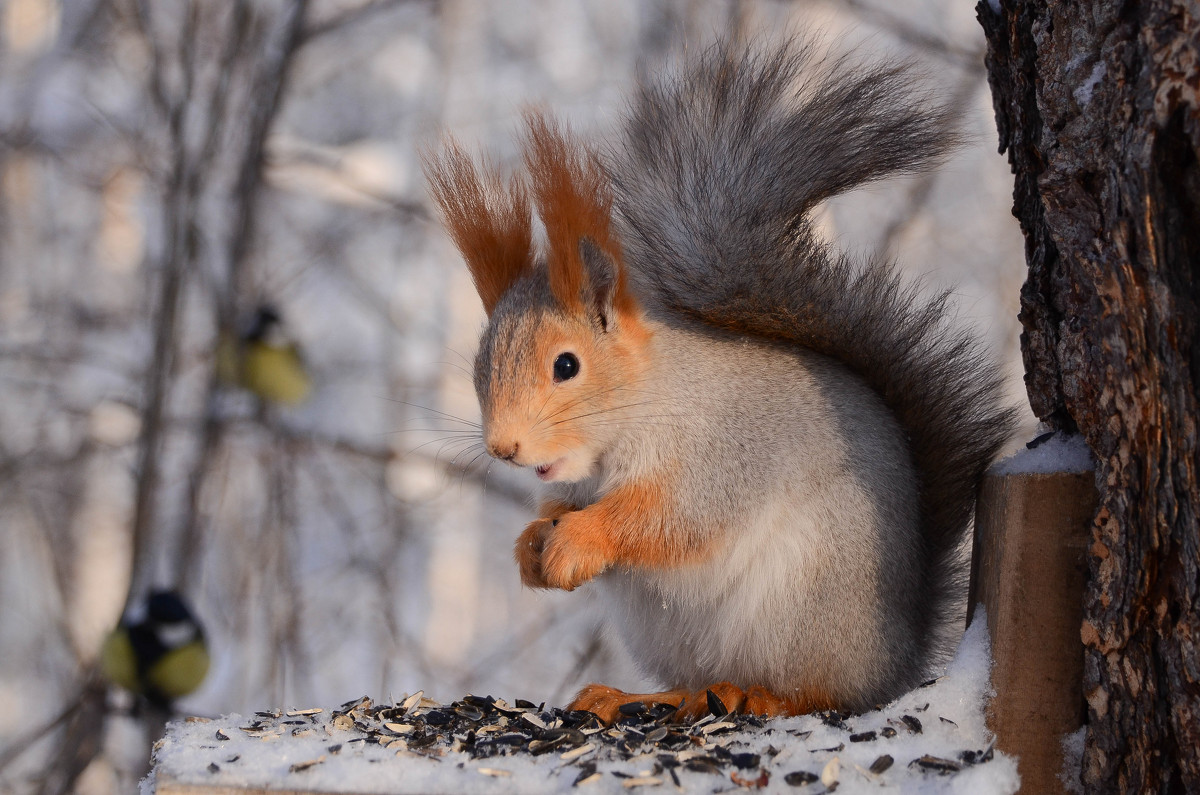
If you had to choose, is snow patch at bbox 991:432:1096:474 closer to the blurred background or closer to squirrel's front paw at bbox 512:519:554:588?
squirrel's front paw at bbox 512:519:554:588

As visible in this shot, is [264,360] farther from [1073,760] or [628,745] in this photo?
[1073,760]

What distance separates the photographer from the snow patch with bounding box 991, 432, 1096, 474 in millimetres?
824

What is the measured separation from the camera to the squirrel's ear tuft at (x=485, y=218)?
1045 mm

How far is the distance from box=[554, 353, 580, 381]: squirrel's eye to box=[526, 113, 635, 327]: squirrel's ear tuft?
0.17 ft

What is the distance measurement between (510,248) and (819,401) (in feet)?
1.23

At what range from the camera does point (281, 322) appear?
7.62 feet

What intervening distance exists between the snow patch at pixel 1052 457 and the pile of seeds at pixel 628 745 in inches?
8.8

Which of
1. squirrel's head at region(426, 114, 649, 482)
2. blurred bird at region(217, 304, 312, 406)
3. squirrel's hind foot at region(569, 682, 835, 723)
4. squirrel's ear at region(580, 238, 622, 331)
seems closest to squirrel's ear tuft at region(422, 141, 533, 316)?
squirrel's head at region(426, 114, 649, 482)

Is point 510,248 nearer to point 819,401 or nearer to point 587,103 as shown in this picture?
point 819,401

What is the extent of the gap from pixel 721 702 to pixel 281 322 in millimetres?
1678

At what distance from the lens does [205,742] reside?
0.82m

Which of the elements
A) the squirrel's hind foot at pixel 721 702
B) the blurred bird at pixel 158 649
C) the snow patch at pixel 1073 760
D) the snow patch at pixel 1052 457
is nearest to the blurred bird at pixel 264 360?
the blurred bird at pixel 158 649

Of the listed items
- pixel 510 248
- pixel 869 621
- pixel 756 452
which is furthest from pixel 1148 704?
pixel 510 248

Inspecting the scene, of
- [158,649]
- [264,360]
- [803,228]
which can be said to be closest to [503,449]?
[803,228]
